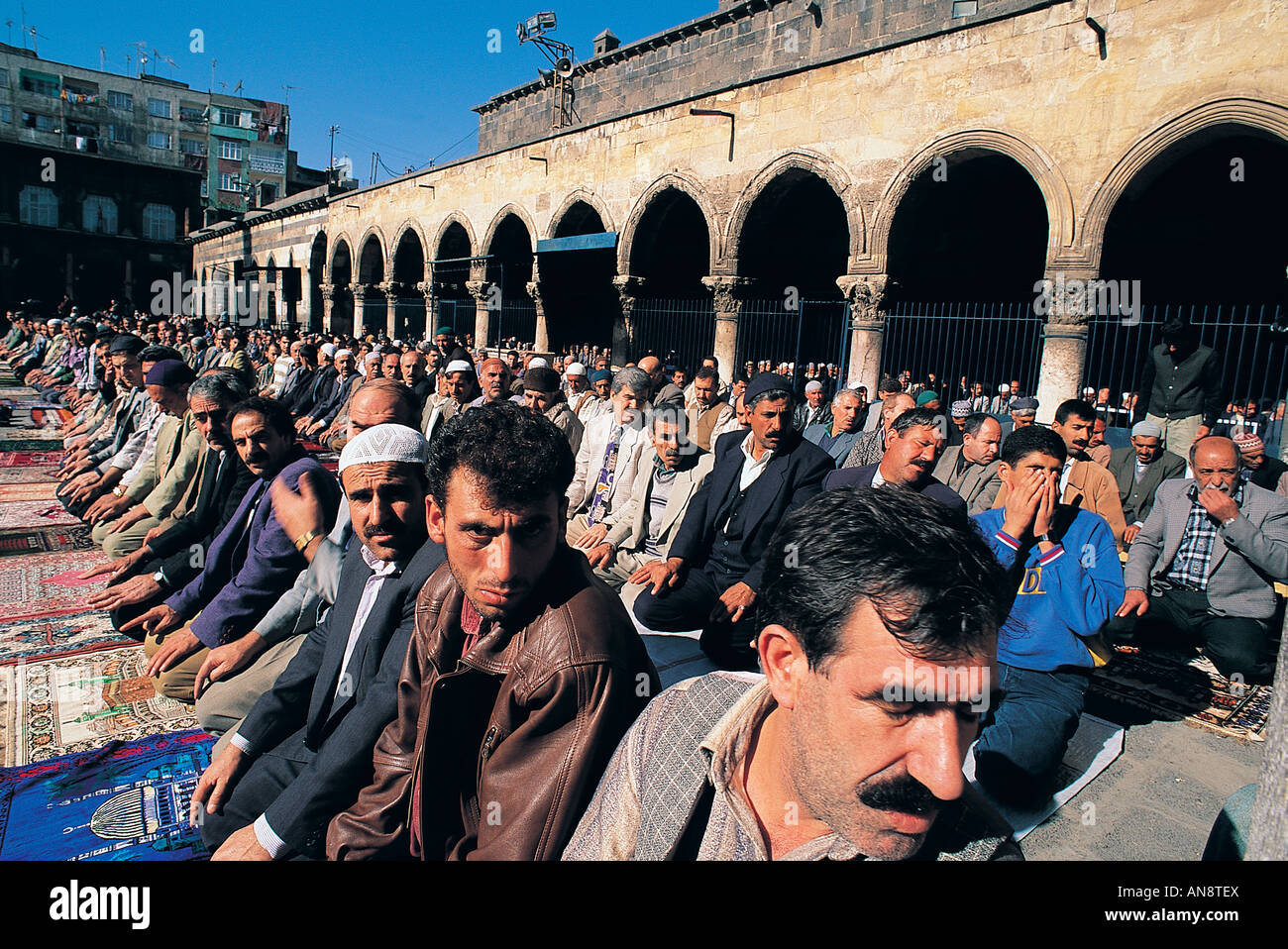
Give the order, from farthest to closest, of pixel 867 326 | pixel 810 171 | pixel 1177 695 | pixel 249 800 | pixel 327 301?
pixel 327 301
pixel 810 171
pixel 867 326
pixel 1177 695
pixel 249 800

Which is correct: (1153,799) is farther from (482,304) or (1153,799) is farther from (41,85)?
(41,85)

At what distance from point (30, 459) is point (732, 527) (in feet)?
30.0

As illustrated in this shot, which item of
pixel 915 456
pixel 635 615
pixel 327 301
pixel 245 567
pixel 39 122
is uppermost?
pixel 39 122

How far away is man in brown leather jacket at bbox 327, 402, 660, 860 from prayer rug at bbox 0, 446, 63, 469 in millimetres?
8948

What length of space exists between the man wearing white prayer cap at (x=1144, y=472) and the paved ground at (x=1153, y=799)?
2857 mm

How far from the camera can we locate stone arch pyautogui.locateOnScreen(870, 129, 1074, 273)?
846 centimetres

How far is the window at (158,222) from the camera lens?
46.6 m

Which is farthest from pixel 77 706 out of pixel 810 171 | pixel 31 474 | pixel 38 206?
pixel 38 206

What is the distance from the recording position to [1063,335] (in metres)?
8.39

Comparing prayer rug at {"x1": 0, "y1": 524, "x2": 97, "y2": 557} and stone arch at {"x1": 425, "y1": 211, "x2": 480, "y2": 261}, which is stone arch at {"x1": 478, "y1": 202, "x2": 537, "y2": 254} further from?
prayer rug at {"x1": 0, "y1": 524, "x2": 97, "y2": 557}

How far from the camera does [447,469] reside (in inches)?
79.8

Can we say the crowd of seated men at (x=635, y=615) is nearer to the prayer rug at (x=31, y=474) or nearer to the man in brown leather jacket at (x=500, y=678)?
the man in brown leather jacket at (x=500, y=678)
